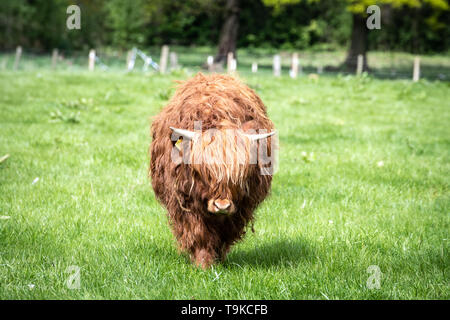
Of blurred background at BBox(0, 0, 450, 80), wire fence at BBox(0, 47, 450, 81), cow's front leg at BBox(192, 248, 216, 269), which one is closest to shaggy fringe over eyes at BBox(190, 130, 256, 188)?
A: cow's front leg at BBox(192, 248, 216, 269)

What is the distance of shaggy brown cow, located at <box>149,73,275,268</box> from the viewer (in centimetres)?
346

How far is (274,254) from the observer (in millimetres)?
4445

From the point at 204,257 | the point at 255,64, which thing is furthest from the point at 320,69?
the point at 204,257

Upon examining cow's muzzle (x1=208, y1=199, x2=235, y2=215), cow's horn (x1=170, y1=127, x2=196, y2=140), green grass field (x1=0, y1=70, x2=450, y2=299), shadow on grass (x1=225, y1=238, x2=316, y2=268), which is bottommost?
shadow on grass (x1=225, y1=238, x2=316, y2=268)

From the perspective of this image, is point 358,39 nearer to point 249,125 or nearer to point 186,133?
point 249,125

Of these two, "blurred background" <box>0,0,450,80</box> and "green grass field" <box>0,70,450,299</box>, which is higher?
"blurred background" <box>0,0,450,80</box>

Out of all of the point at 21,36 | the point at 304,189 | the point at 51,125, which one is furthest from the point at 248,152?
the point at 21,36

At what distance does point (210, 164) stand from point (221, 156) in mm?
97

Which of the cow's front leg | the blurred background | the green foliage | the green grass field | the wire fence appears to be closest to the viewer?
the green grass field

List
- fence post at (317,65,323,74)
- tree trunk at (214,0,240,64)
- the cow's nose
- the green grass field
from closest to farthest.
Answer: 1. the cow's nose
2. the green grass field
3. fence post at (317,65,323,74)
4. tree trunk at (214,0,240,64)

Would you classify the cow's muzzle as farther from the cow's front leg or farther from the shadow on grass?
the shadow on grass

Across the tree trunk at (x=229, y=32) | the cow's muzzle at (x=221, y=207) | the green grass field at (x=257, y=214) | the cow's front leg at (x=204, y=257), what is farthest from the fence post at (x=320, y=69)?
the cow's muzzle at (x=221, y=207)

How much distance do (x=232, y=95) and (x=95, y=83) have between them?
1171 centimetres
